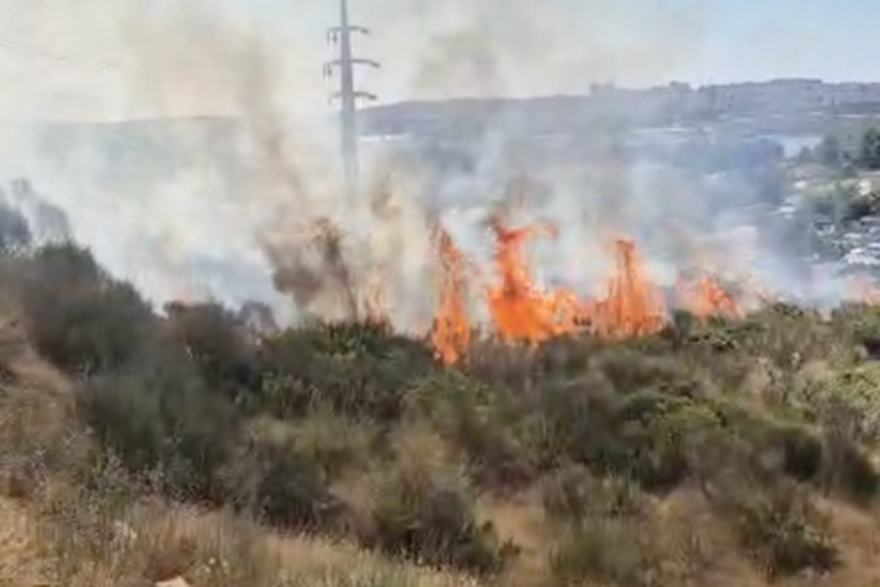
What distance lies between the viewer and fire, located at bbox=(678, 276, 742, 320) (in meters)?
32.5

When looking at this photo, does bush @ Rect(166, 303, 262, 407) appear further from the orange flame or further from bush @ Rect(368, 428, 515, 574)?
the orange flame

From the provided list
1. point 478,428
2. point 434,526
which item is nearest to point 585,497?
point 478,428

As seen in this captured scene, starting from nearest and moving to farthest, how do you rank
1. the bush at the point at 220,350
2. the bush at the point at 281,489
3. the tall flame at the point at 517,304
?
the bush at the point at 281,489 → the bush at the point at 220,350 → the tall flame at the point at 517,304

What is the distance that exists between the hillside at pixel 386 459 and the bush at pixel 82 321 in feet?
0.14

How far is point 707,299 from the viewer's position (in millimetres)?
34000

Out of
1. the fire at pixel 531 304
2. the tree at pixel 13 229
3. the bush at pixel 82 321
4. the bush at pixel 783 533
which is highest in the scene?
the tree at pixel 13 229

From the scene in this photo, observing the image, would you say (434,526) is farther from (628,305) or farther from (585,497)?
(628,305)

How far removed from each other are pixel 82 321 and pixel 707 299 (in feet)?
65.9

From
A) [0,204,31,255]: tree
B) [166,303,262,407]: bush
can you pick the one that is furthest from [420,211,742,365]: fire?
[0,204,31,255]: tree

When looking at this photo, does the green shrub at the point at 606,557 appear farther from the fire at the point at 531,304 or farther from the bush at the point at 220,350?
the fire at the point at 531,304

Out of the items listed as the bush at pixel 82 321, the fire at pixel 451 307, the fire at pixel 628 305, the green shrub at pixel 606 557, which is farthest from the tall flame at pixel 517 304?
the green shrub at pixel 606 557

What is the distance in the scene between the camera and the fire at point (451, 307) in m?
23.5

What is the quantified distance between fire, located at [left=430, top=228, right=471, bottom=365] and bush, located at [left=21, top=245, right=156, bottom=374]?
18.8 feet

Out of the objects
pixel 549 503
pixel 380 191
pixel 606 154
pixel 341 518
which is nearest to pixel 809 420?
pixel 549 503
